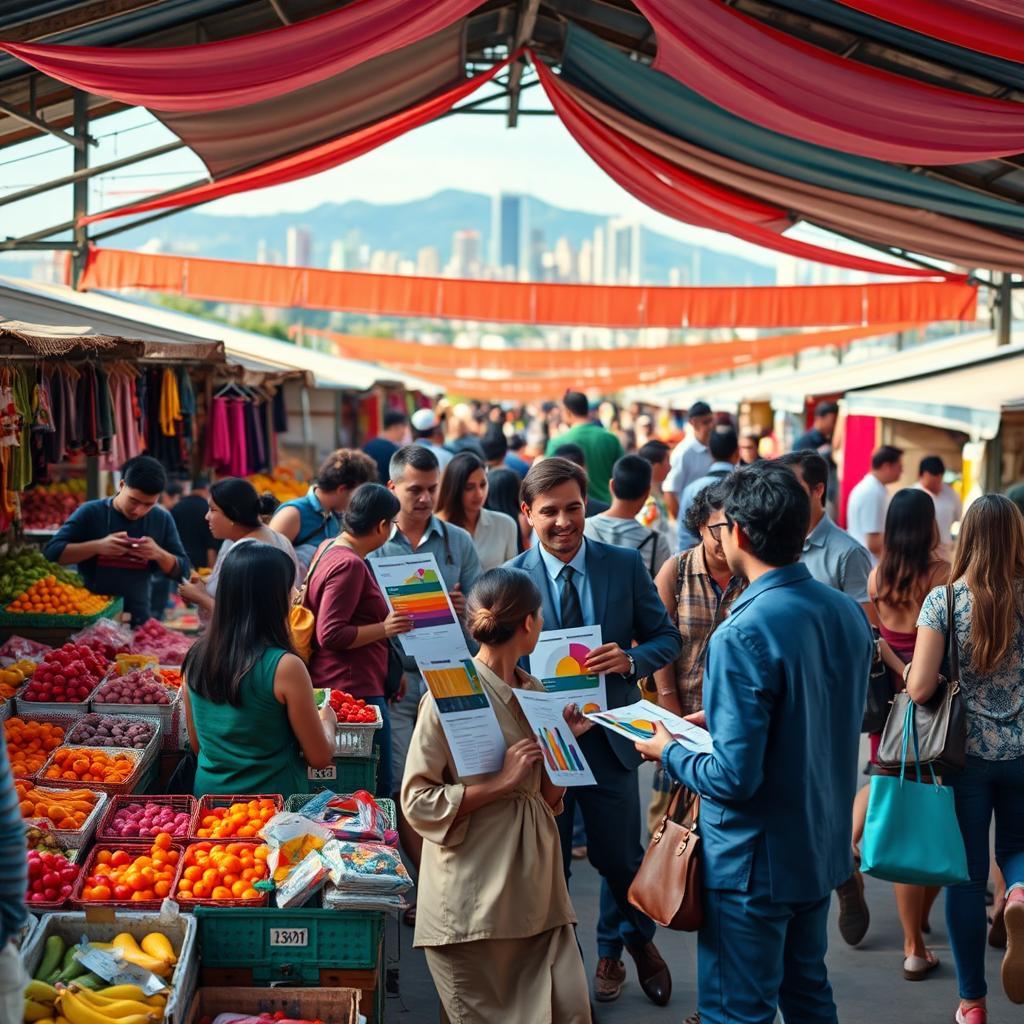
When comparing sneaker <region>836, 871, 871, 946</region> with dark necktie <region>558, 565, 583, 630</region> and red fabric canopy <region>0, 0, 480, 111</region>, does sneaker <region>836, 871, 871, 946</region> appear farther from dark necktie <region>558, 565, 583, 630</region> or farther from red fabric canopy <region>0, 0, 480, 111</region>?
red fabric canopy <region>0, 0, 480, 111</region>

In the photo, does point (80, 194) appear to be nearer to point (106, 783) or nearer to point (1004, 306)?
point (106, 783)

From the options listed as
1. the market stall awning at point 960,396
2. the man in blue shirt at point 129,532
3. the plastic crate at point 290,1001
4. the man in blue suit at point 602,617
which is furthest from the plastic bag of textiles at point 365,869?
the market stall awning at point 960,396

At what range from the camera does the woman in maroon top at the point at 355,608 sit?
208 inches

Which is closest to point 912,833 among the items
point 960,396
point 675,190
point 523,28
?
point 675,190

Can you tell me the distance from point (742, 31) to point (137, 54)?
3015 mm

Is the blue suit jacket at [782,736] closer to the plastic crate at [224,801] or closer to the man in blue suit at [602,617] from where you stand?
the man in blue suit at [602,617]

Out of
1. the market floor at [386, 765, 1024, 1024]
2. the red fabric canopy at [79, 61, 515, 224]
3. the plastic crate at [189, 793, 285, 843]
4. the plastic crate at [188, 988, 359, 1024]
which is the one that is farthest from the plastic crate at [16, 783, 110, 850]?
the red fabric canopy at [79, 61, 515, 224]

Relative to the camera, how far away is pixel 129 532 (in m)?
7.36

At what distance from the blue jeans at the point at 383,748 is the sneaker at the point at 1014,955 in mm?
2604

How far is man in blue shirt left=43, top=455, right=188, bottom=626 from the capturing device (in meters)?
7.19

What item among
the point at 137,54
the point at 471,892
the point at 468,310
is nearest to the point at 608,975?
the point at 471,892

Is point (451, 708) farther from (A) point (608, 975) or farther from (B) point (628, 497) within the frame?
(B) point (628, 497)

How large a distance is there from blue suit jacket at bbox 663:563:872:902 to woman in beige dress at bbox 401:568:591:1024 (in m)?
0.47

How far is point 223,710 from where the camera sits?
4.14 m
